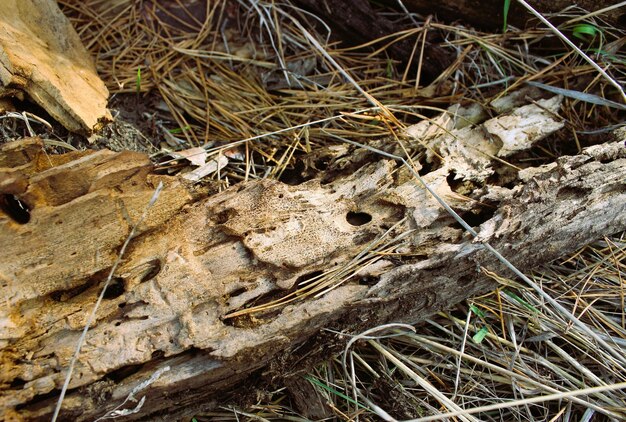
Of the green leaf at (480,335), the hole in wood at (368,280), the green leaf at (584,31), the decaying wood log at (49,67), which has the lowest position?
the green leaf at (480,335)

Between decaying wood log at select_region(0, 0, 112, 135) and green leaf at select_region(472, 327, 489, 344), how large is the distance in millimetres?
1551

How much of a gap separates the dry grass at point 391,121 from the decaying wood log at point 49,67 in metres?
0.24

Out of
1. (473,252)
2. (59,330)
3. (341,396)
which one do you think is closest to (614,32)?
(473,252)

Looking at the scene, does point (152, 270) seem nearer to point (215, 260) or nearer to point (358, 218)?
point (215, 260)

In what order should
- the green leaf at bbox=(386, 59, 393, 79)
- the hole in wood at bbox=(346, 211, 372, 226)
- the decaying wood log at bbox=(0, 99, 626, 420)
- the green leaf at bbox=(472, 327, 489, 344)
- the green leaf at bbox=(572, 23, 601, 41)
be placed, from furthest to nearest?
the green leaf at bbox=(386, 59, 393, 79)
the green leaf at bbox=(572, 23, 601, 41)
the green leaf at bbox=(472, 327, 489, 344)
the hole in wood at bbox=(346, 211, 372, 226)
the decaying wood log at bbox=(0, 99, 626, 420)

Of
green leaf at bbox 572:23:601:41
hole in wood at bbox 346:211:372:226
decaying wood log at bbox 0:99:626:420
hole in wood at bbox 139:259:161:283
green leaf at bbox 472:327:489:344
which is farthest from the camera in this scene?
green leaf at bbox 572:23:601:41

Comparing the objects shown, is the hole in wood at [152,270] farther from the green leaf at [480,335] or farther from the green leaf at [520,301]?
the green leaf at [520,301]

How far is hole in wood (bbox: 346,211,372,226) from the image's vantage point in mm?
1573

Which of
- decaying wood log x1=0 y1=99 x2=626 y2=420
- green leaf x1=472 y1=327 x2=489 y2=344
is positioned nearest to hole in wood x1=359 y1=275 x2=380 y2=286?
decaying wood log x1=0 y1=99 x2=626 y2=420

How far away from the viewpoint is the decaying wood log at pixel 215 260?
50.9 inches

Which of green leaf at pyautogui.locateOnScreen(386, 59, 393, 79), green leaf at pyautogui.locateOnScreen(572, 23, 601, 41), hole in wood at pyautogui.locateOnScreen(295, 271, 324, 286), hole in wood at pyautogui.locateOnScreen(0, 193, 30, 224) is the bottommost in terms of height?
hole in wood at pyautogui.locateOnScreen(295, 271, 324, 286)

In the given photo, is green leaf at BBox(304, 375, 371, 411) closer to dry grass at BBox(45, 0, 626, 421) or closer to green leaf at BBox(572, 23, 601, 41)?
dry grass at BBox(45, 0, 626, 421)

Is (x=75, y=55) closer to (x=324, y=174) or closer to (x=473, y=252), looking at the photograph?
(x=324, y=174)

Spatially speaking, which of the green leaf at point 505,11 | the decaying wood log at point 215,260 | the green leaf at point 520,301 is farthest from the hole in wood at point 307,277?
the green leaf at point 505,11
